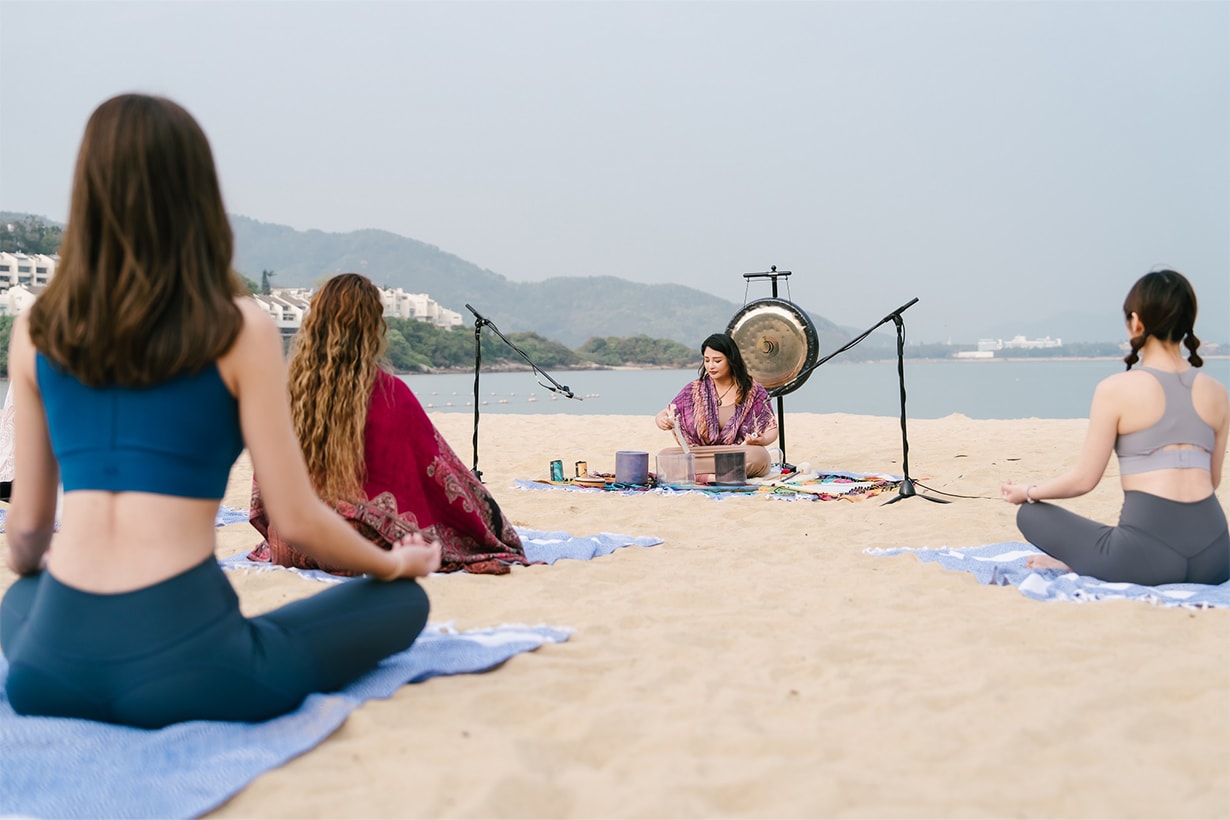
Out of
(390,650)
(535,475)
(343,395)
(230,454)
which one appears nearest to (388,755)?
(390,650)

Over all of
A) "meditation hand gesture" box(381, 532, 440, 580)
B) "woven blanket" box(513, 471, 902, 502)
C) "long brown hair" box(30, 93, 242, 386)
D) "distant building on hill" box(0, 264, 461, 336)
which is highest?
"distant building on hill" box(0, 264, 461, 336)

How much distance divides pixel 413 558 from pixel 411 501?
4.53 ft

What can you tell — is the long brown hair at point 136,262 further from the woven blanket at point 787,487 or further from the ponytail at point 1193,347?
the woven blanket at point 787,487

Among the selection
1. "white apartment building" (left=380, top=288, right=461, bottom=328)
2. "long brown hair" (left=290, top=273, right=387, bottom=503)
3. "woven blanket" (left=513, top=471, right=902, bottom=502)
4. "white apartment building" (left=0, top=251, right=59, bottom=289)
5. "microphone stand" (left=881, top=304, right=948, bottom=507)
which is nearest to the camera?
"long brown hair" (left=290, top=273, right=387, bottom=503)

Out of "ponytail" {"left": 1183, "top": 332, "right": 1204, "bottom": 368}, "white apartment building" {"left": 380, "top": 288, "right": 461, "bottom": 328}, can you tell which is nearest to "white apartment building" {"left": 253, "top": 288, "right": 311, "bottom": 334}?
"ponytail" {"left": 1183, "top": 332, "right": 1204, "bottom": 368}

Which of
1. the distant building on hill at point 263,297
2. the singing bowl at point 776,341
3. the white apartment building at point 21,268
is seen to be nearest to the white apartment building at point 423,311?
the distant building on hill at point 263,297

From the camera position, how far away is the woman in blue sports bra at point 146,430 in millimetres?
1645

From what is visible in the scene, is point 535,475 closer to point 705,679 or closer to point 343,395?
point 343,395

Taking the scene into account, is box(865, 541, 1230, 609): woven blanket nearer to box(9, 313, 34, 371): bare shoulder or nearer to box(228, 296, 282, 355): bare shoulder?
box(228, 296, 282, 355): bare shoulder

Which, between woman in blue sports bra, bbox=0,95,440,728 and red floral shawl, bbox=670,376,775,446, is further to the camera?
red floral shawl, bbox=670,376,775,446

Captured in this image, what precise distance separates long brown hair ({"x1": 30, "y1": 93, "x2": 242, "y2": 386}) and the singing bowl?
19.4ft

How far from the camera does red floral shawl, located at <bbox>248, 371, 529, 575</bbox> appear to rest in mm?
3326

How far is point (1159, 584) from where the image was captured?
3.09m

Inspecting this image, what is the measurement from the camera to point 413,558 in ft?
6.75
